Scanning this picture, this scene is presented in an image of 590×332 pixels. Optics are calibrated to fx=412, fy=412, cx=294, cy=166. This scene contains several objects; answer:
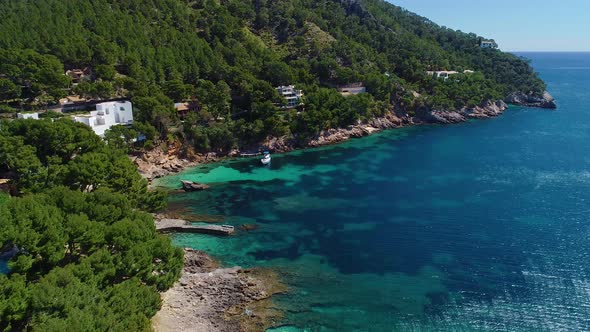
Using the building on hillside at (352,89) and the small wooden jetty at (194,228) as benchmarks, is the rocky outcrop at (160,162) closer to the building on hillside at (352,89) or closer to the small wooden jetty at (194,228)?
the small wooden jetty at (194,228)

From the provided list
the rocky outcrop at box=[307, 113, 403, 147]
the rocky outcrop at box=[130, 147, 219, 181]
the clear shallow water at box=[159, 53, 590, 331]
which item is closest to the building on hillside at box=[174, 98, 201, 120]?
the rocky outcrop at box=[130, 147, 219, 181]

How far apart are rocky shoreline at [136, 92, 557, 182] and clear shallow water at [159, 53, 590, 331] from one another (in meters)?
3.40

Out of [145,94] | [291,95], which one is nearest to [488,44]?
[291,95]

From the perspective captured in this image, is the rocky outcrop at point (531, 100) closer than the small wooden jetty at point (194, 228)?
No

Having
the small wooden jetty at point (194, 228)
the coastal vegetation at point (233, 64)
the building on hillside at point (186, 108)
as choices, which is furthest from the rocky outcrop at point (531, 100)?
the small wooden jetty at point (194, 228)

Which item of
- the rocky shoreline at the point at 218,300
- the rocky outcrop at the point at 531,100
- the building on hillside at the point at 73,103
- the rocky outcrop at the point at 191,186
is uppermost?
the building on hillside at the point at 73,103

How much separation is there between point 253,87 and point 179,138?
66.0 feet

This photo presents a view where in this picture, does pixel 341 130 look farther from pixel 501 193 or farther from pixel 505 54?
pixel 505 54

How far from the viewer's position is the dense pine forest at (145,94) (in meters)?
25.6

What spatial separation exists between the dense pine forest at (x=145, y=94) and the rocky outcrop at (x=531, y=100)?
2.26 meters

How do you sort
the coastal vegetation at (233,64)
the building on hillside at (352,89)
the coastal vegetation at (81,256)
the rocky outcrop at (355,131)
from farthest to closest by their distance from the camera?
the building on hillside at (352,89), the rocky outcrop at (355,131), the coastal vegetation at (233,64), the coastal vegetation at (81,256)

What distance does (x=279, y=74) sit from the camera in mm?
90750

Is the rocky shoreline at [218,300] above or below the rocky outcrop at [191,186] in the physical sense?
below

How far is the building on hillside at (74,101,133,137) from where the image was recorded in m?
59.9
